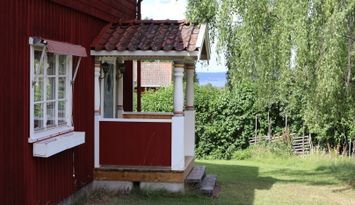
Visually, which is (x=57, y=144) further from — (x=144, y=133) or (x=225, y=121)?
(x=225, y=121)

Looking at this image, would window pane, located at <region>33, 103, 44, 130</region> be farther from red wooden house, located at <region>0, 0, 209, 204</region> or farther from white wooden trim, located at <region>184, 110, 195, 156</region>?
white wooden trim, located at <region>184, 110, 195, 156</region>

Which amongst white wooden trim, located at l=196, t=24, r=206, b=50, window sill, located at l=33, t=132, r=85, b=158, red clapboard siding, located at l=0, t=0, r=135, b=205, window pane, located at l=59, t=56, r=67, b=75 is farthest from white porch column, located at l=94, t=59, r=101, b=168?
white wooden trim, located at l=196, t=24, r=206, b=50

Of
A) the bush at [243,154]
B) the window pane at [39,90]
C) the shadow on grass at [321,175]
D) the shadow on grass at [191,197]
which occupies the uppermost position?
the window pane at [39,90]

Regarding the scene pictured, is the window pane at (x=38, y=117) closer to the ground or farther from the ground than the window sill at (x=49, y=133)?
farther from the ground

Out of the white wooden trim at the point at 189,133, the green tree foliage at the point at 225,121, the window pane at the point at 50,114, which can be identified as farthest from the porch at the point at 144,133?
the green tree foliage at the point at 225,121

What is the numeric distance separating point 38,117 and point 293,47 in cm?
493

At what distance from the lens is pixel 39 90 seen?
8.47m

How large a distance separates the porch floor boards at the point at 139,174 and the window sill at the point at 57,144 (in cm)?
143

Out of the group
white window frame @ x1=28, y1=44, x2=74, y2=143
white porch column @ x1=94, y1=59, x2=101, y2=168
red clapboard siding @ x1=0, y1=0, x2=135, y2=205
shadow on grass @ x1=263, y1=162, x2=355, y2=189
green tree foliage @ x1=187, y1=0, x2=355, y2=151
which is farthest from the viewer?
shadow on grass @ x1=263, y1=162, x2=355, y2=189

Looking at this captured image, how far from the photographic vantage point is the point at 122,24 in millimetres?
11922

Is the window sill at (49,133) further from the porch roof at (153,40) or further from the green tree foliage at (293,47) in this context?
the green tree foliage at (293,47)

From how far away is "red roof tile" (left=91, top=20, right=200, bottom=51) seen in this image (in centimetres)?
1066

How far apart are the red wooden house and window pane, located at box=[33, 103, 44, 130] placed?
16 mm

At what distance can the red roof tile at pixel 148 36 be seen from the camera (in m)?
10.7
